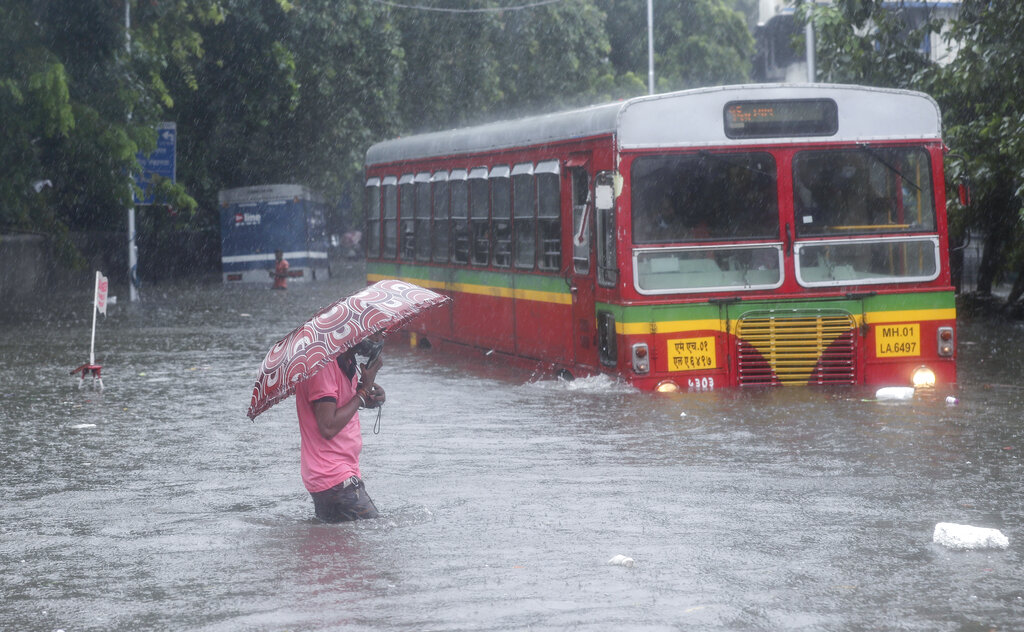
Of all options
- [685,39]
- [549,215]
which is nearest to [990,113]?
[549,215]

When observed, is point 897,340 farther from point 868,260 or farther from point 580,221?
point 580,221

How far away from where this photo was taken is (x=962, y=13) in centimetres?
2144

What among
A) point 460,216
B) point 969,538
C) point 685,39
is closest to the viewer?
point 969,538

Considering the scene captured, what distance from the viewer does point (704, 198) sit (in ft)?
45.4

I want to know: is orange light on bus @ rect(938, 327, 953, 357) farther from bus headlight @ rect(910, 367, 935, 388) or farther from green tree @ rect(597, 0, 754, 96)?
green tree @ rect(597, 0, 754, 96)

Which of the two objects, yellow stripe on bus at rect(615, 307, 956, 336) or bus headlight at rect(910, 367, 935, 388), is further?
bus headlight at rect(910, 367, 935, 388)

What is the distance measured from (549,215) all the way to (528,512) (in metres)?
7.14

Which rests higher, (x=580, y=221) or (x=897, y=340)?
(x=580, y=221)

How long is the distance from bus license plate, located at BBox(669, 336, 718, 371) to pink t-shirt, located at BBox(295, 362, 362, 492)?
18.3ft

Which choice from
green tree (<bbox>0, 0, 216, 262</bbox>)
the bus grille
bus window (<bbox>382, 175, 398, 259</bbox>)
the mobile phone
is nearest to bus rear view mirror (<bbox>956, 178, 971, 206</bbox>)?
the bus grille

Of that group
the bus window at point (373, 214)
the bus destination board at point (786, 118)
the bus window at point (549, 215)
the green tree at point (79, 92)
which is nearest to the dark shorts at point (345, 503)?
the bus destination board at point (786, 118)

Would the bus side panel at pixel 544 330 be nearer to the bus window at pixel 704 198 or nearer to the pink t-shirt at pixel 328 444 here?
the bus window at pixel 704 198

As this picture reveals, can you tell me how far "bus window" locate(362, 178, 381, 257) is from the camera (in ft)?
71.8

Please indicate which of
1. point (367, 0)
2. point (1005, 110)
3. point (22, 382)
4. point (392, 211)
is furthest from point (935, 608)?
point (367, 0)
